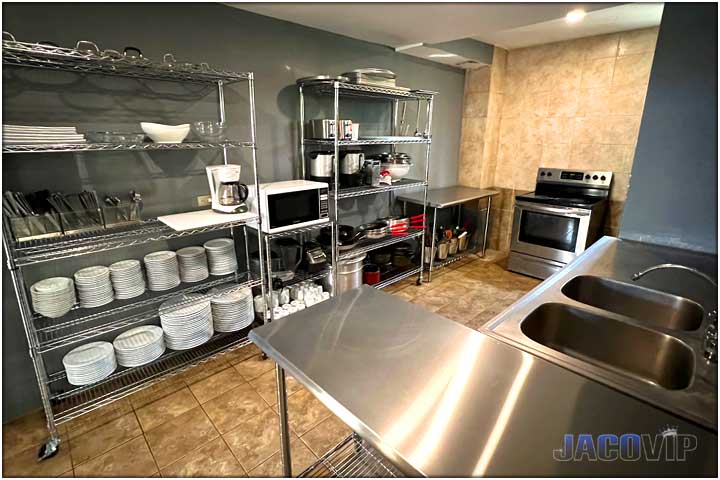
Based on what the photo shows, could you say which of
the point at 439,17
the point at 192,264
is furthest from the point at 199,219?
the point at 439,17

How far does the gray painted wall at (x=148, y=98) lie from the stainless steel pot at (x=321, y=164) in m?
0.17

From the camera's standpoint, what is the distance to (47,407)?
68.0 inches

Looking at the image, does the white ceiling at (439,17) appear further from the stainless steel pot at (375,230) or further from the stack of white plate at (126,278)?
the stack of white plate at (126,278)

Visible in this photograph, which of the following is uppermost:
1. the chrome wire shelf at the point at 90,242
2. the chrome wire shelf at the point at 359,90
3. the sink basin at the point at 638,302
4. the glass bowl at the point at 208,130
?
the chrome wire shelf at the point at 359,90

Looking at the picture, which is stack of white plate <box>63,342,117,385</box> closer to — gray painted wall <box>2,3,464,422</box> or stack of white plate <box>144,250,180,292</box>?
gray painted wall <box>2,3,464,422</box>

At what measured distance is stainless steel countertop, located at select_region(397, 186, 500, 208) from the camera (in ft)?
11.7

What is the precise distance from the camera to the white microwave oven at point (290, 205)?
2285 mm

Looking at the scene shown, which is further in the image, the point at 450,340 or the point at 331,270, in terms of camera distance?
the point at 331,270

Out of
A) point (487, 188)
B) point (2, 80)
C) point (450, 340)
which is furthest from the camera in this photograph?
point (487, 188)

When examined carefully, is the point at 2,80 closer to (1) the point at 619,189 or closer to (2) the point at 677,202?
(2) the point at 677,202

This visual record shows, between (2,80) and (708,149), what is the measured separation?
11.2 ft

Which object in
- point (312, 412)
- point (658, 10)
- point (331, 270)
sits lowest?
point (312, 412)

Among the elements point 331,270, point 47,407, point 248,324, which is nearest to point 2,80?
point 47,407

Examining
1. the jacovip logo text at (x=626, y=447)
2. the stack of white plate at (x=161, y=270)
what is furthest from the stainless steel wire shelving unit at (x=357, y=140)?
the jacovip logo text at (x=626, y=447)
